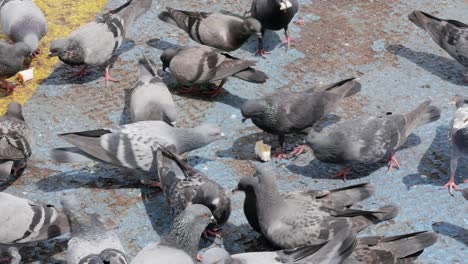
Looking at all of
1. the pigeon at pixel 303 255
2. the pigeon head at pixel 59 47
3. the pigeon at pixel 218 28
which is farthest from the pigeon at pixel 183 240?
the pigeon at pixel 218 28

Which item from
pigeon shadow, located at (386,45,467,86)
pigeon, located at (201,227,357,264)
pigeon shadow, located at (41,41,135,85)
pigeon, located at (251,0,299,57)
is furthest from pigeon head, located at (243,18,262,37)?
pigeon, located at (201,227,357,264)

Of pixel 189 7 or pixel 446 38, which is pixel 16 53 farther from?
pixel 446 38

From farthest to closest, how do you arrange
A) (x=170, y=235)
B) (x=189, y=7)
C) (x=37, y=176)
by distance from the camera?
(x=189, y=7) < (x=37, y=176) < (x=170, y=235)

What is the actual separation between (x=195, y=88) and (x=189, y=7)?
68.5 inches

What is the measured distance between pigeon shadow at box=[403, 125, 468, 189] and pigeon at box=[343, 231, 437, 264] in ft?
3.77

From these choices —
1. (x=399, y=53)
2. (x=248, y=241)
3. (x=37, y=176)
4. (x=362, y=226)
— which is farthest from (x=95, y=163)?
(x=399, y=53)

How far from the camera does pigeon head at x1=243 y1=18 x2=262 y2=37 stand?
8453 millimetres

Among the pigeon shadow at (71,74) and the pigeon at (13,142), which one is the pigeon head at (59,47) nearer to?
the pigeon shadow at (71,74)

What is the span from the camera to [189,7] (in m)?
9.43

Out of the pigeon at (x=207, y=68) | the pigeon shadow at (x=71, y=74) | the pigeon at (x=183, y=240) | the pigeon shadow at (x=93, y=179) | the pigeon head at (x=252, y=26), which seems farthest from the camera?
the pigeon head at (x=252, y=26)

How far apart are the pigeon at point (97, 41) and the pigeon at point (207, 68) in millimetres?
639

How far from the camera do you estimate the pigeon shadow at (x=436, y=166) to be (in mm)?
6841

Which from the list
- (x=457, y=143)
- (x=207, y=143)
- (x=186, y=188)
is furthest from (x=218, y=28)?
(x=457, y=143)

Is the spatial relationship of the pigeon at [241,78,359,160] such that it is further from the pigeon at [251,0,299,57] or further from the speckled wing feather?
the speckled wing feather
